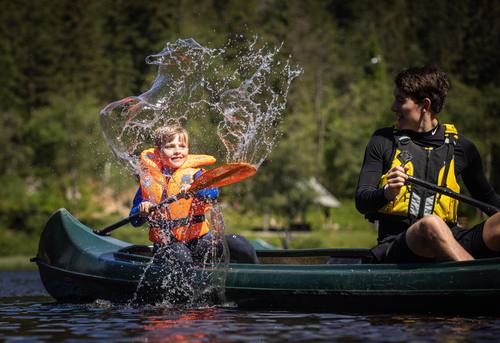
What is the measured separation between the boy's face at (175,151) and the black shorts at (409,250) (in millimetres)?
1917

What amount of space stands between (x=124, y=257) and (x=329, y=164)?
30124mm

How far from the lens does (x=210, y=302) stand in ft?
25.0

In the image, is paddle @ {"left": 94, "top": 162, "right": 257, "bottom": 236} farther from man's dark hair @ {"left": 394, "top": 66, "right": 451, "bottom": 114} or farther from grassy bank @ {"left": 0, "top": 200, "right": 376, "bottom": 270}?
grassy bank @ {"left": 0, "top": 200, "right": 376, "bottom": 270}

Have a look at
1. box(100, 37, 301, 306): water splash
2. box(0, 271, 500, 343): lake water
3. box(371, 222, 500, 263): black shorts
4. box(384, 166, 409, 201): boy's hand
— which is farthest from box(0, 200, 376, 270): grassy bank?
box(384, 166, 409, 201): boy's hand

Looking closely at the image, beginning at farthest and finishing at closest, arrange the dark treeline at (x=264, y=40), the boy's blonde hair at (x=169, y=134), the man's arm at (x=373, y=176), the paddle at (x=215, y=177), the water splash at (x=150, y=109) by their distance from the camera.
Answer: the dark treeline at (x=264, y=40) → the water splash at (x=150, y=109) → the boy's blonde hair at (x=169, y=134) → the paddle at (x=215, y=177) → the man's arm at (x=373, y=176)

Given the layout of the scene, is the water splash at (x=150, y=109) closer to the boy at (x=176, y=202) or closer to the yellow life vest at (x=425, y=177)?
the boy at (x=176, y=202)

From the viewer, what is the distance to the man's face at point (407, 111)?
21.3 ft

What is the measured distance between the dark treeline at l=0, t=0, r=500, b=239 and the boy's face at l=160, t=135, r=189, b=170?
1851 cm

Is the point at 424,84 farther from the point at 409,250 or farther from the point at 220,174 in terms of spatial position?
the point at 220,174

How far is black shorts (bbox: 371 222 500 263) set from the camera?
6.27 metres

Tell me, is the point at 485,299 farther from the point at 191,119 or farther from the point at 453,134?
the point at 191,119

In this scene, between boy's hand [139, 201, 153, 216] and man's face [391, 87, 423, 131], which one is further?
boy's hand [139, 201, 153, 216]

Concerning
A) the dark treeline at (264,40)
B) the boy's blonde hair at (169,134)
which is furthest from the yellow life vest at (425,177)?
the dark treeline at (264,40)

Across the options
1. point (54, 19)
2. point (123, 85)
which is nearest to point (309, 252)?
point (123, 85)
